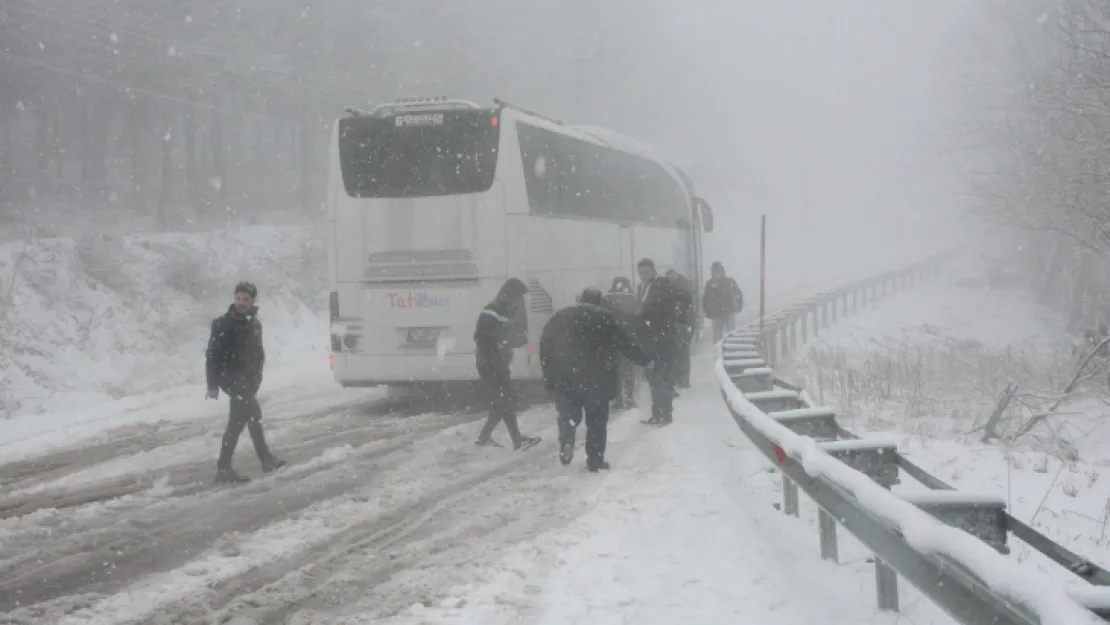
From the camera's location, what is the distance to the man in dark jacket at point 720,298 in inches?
713

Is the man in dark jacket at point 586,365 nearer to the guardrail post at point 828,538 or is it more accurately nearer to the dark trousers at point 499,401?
the dark trousers at point 499,401

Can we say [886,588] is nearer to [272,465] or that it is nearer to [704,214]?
[272,465]

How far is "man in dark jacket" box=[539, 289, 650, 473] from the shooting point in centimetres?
873

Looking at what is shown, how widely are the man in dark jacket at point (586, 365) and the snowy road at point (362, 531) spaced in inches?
13.8

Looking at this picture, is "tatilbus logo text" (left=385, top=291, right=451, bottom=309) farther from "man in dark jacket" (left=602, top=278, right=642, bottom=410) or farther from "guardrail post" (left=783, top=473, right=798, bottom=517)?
"guardrail post" (left=783, top=473, right=798, bottom=517)

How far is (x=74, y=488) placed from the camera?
7883 mm

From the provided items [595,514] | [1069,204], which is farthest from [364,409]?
[1069,204]

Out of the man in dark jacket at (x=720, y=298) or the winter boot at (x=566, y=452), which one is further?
the man in dark jacket at (x=720, y=298)

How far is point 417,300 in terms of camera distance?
11867 mm

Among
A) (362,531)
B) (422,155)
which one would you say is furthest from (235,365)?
(422,155)

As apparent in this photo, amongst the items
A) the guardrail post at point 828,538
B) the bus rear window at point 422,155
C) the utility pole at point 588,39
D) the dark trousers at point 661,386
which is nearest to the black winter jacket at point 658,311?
the dark trousers at point 661,386

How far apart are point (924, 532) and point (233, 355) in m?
6.65

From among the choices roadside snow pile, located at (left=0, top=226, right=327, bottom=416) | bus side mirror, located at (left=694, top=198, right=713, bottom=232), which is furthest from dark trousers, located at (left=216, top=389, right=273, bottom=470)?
bus side mirror, located at (left=694, top=198, right=713, bottom=232)

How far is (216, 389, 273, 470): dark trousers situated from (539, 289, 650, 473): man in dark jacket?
275 cm
